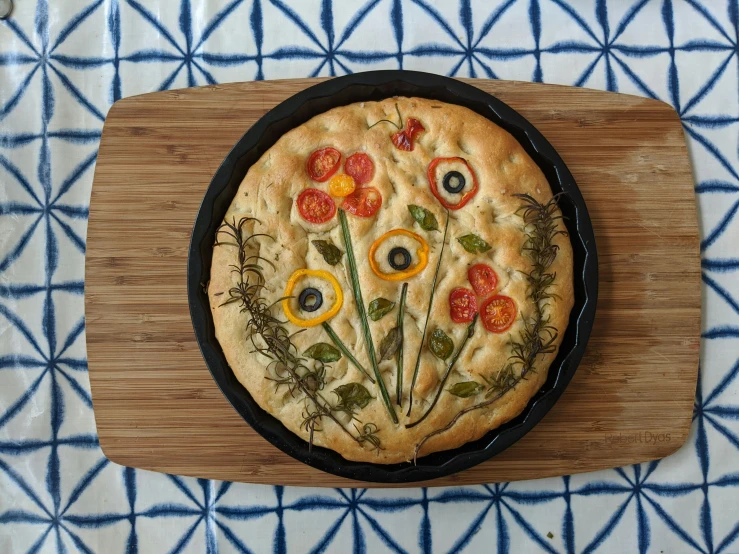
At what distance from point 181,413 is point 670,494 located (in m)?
2.18

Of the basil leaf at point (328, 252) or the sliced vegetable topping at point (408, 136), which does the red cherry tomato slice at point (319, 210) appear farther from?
the sliced vegetable topping at point (408, 136)

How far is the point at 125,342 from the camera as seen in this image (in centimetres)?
276

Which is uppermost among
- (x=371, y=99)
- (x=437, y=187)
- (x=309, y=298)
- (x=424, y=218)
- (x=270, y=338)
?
(x=371, y=99)

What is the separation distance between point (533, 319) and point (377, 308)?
0.59 m

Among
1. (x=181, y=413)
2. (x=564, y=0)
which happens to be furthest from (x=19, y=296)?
(x=564, y=0)

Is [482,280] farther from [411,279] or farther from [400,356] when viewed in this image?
[400,356]

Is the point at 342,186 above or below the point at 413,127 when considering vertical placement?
below

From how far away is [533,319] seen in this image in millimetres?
2449

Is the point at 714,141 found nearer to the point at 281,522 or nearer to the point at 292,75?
the point at 292,75

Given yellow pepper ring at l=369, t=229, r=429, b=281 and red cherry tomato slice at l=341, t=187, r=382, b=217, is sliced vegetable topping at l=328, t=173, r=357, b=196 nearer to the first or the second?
red cherry tomato slice at l=341, t=187, r=382, b=217

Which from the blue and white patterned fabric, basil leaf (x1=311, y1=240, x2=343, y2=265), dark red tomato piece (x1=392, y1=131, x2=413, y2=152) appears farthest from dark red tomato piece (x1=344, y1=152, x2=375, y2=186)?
the blue and white patterned fabric

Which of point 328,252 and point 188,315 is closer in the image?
point 328,252

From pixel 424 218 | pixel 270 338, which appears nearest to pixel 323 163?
pixel 424 218

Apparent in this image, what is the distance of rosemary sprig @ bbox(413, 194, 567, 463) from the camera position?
241cm
